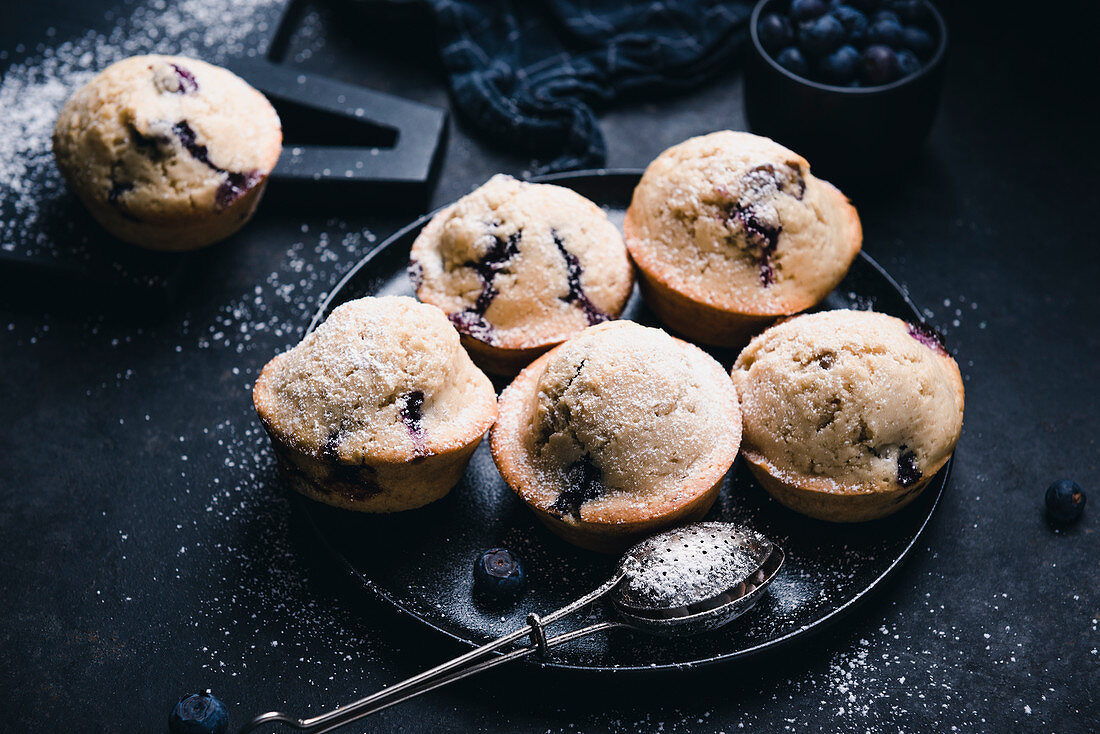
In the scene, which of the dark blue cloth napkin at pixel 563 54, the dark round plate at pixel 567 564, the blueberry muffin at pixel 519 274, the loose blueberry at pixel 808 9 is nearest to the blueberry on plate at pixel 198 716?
the dark round plate at pixel 567 564

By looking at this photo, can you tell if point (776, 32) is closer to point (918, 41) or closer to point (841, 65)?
point (841, 65)

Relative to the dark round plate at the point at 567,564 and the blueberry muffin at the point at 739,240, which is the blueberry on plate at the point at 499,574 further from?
the blueberry muffin at the point at 739,240

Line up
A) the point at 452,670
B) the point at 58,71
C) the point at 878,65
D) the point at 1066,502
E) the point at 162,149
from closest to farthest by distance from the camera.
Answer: the point at 452,670 → the point at 1066,502 → the point at 162,149 → the point at 878,65 → the point at 58,71

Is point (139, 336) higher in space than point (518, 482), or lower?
lower

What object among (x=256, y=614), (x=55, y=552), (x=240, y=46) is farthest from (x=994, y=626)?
(x=240, y=46)

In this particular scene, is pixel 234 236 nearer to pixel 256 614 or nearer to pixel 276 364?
pixel 276 364

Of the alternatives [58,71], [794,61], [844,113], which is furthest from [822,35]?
[58,71]

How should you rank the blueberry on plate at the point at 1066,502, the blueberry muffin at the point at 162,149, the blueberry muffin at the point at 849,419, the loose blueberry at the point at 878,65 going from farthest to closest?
the loose blueberry at the point at 878,65
the blueberry muffin at the point at 162,149
the blueberry on plate at the point at 1066,502
the blueberry muffin at the point at 849,419
